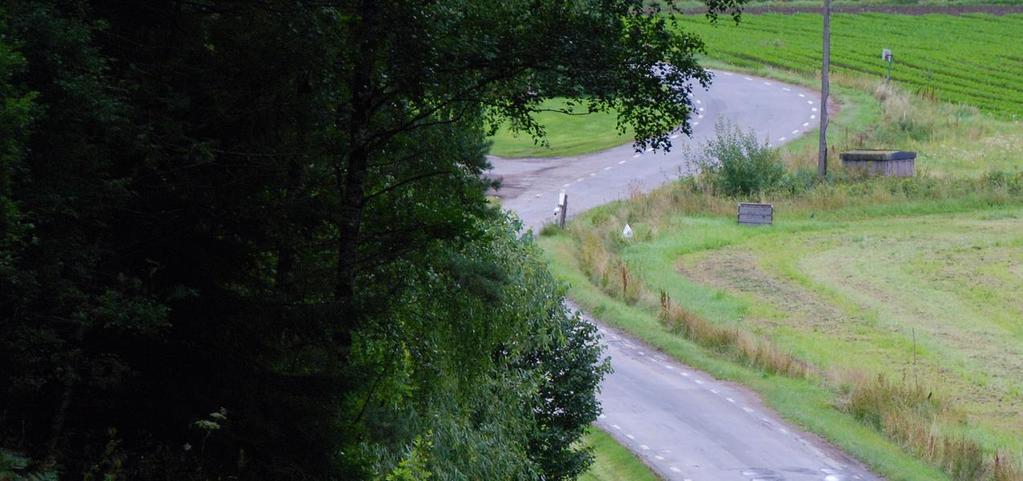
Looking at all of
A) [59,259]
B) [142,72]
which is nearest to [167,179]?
[142,72]

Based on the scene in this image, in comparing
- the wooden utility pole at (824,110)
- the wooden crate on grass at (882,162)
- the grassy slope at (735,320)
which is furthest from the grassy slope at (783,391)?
the wooden crate on grass at (882,162)

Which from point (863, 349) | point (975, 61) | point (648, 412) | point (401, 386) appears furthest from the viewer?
point (975, 61)

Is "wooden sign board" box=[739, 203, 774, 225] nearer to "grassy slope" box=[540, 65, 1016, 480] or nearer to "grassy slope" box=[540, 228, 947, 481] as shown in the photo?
"grassy slope" box=[540, 65, 1016, 480]

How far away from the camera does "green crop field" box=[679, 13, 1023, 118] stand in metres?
73.3

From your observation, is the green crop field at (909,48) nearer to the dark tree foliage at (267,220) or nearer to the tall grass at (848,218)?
the tall grass at (848,218)

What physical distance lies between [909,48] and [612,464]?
72.7 metres

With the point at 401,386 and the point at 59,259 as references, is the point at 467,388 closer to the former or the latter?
the point at 401,386

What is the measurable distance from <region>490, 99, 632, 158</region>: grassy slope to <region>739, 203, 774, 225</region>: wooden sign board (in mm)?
11776

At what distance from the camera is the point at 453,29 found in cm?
1195

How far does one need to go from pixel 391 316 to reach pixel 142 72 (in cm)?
318

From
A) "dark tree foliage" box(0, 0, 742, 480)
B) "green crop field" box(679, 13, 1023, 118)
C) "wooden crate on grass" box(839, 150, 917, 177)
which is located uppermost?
"green crop field" box(679, 13, 1023, 118)

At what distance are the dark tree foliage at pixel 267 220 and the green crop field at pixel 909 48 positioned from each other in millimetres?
52010

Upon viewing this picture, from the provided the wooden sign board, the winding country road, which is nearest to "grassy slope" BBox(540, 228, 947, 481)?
the winding country road

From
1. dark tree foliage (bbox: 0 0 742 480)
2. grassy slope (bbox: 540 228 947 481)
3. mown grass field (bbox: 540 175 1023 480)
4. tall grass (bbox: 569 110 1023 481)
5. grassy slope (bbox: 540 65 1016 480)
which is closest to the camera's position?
dark tree foliage (bbox: 0 0 742 480)
